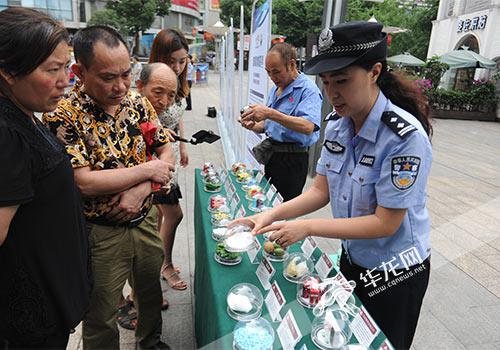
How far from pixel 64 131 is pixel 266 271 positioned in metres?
0.93

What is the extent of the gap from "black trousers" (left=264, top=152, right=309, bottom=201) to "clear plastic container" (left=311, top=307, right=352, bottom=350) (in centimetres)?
154

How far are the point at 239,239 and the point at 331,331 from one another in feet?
1.83

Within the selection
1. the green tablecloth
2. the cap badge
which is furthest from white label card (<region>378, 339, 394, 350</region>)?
the cap badge

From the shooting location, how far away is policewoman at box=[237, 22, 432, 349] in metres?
1.10

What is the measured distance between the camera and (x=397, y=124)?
1.13 meters

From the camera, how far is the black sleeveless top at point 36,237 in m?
0.85

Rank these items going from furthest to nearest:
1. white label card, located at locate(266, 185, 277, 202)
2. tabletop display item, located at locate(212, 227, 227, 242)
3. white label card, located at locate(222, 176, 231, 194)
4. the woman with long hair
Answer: the woman with long hair, white label card, located at locate(222, 176, 231, 194), white label card, located at locate(266, 185, 277, 202), tabletop display item, located at locate(212, 227, 227, 242)

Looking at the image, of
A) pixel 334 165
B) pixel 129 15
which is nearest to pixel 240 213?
pixel 334 165

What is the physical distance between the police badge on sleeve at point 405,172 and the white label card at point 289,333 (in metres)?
0.54

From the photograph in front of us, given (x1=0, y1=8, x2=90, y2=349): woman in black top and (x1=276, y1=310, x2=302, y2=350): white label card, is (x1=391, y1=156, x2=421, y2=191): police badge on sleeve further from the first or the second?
(x1=0, y1=8, x2=90, y2=349): woman in black top

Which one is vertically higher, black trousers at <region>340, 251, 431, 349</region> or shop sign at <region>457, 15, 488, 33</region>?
shop sign at <region>457, 15, 488, 33</region>

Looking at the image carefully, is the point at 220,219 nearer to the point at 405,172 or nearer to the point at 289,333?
the point at 289,333

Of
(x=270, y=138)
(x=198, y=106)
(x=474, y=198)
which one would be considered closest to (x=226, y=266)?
(x=270, y=138)

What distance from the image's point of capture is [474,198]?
476 cm
